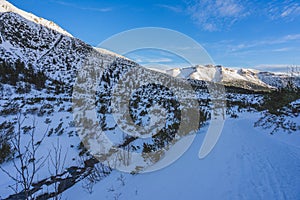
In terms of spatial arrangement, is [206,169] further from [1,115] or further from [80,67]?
[80,67]

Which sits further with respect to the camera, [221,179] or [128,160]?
[128,160]

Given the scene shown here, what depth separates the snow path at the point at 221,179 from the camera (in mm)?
2557

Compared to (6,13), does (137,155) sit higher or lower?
lower

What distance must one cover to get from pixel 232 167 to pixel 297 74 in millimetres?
10601

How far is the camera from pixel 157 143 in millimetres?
5996

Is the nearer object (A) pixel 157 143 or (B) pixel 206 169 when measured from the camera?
(B) pixel 206 169

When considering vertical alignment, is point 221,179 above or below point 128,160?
above

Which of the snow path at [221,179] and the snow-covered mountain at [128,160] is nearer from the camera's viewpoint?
the snow path at [221,179]

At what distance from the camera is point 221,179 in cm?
298

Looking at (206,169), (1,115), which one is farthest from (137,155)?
(1,115)

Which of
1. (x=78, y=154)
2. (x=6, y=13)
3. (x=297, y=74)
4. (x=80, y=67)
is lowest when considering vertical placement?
(x=78, y=154)

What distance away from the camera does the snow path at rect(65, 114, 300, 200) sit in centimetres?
256

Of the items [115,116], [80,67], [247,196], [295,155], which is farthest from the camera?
[80,67]

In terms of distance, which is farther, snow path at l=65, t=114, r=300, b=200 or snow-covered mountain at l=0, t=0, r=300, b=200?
snow-covered mountain at l=0, t=0, r=300, b=200
